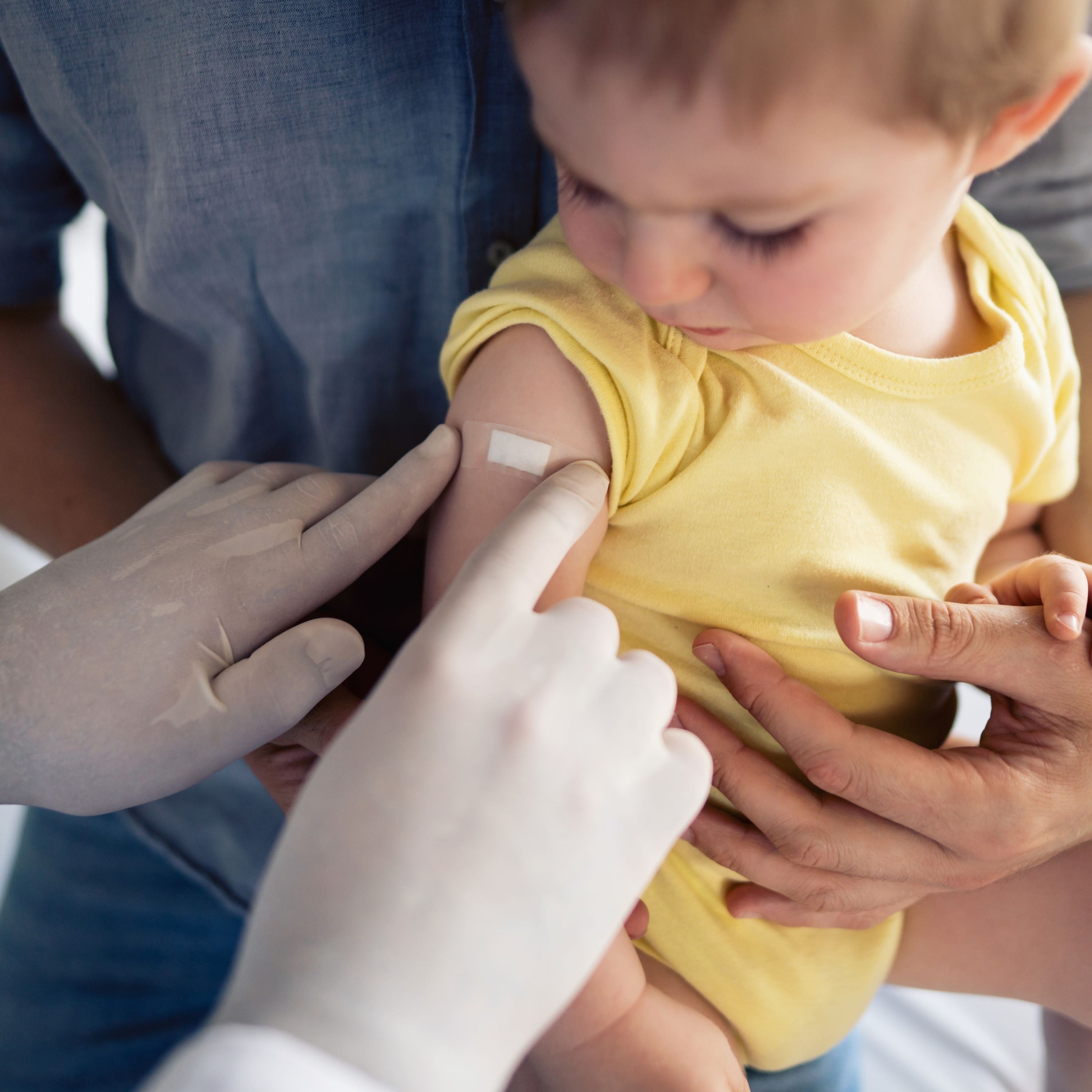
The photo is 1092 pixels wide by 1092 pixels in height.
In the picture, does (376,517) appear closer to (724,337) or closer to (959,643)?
(724,337)

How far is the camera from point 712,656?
702 millimetres

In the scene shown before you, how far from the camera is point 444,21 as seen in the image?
735mm

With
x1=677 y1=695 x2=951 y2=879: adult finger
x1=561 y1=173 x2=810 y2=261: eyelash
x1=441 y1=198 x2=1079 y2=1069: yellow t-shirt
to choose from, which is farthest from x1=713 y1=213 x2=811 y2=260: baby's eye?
x1=677 y1=695 x2=951 y2=879: adult finger

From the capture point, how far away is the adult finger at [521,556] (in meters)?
0.53


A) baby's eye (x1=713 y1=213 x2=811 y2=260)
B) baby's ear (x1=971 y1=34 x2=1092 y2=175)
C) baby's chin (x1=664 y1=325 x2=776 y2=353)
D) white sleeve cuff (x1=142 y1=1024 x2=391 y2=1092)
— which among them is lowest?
white sleeve cuff (x1=142 y1=1024 x2=391 y2=1092)

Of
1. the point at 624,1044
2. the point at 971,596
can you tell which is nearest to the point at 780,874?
the point at 624,1044

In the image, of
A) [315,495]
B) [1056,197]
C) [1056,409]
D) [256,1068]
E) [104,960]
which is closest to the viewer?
[256,1068]

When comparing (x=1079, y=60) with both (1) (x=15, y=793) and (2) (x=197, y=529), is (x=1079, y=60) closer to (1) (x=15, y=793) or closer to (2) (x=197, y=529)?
(2) (x=197, y=529)

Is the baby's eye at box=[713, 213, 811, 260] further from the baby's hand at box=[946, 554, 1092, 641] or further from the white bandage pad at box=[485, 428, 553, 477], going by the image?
the baby's hand at box=[946, 554, 1092, 641]

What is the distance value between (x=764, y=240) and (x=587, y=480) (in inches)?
7.7

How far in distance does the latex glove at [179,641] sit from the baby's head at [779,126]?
23 centimetres

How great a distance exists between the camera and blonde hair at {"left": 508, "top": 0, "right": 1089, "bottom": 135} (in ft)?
1.44

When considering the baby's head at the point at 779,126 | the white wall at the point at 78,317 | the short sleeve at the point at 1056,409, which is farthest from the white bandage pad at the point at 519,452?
the white wall at the point at 78,317

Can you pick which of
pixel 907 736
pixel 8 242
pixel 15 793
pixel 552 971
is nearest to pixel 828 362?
pixel 907 736
